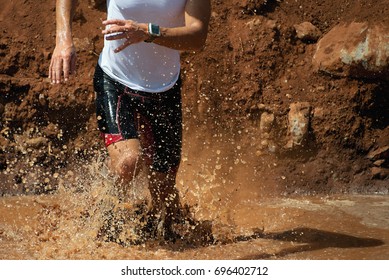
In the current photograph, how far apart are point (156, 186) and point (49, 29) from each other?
2511 millimetres

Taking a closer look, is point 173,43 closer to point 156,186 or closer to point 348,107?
point 156,186

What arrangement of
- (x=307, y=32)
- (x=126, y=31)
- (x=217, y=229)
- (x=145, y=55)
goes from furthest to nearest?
(x=307, y=32)
(x=217, y=229)
(x=145, y=55)
(x=126, y=31)

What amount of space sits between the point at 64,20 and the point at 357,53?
10.4 ft

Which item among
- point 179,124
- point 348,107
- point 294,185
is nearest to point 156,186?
point 179,124

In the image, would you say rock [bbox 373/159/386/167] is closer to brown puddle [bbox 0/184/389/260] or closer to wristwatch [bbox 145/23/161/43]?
brown puddle [bbox 0/184/389/260]

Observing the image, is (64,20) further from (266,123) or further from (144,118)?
(266,123)

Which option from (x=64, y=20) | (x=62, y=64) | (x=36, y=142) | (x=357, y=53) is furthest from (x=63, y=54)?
(x=357, y=53)

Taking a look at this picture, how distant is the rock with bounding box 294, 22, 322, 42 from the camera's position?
756 cm

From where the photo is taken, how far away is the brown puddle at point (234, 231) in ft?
17.2

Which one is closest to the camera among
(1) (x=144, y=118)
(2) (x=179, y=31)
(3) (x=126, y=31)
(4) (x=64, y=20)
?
(3) (x=126, y=31)

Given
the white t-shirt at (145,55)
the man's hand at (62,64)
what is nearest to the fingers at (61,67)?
the man's hand at (62,64)

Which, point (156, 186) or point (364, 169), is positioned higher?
point (156, 186)

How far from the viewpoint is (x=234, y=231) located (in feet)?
19.0

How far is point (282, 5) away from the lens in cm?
765
